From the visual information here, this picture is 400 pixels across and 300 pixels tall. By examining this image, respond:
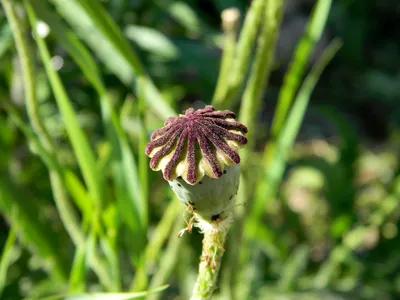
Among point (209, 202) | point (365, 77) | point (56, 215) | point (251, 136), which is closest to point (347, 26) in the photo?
point (365, 77)

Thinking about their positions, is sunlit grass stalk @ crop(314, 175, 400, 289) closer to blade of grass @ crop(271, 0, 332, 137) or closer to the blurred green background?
the blurred green background

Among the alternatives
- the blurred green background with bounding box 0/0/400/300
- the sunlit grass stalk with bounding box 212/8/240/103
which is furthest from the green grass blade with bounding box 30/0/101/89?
the sunlit grass stalk with bounding box 212/8/240/103

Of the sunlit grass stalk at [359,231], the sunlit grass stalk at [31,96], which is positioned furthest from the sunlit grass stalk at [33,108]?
the sunlit grass stalk at [359,231]

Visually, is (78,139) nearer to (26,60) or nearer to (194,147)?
(26,60)

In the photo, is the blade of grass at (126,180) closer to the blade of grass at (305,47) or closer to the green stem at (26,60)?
the green stem at (26,60)

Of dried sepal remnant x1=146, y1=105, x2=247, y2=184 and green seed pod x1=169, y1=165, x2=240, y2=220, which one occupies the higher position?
dried sepal remnant x1=146, y1=105, x2=247, y2=184

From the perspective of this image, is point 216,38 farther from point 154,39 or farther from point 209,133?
point 209,133
